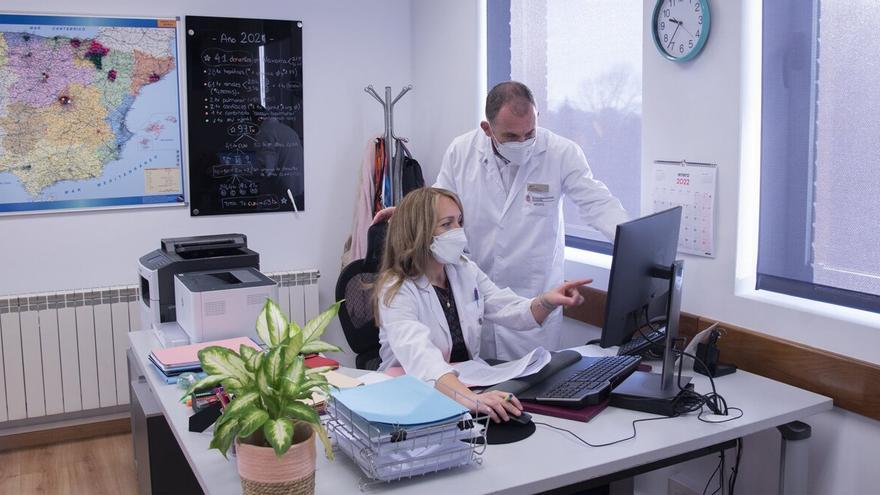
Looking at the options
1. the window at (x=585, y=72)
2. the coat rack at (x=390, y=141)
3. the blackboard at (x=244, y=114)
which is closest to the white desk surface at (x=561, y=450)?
the window at (x=585, y=72)

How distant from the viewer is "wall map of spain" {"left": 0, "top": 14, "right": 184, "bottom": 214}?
147 inches

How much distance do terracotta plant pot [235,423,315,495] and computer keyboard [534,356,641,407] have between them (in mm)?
728

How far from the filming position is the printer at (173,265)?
9.62ft

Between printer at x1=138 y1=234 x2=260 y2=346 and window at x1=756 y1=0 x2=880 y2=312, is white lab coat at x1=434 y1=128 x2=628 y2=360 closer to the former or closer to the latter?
window at x1=756 y1=0 x2=880 y2=312

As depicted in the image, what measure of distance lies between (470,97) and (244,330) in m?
1.80

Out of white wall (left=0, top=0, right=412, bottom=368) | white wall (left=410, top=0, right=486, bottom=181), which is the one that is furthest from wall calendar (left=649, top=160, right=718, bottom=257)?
white wall (left=0, top=0, right=412, bottom=368)

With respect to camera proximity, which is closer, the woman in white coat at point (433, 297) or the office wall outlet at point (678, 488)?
the woman in white coat at point (433, 297)

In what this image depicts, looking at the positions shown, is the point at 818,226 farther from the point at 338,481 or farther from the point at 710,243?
the point at 338,481

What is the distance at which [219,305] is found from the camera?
2.65 meters

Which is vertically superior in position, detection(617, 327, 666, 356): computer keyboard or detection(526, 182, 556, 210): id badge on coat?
detection(526, 182, 556, 210): id badge on coat

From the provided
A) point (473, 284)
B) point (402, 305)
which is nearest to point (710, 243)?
point (473, 284)

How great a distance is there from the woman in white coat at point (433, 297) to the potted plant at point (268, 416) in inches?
25.8

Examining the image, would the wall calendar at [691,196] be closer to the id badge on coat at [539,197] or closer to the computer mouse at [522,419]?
the id badge on coat at [539,197]

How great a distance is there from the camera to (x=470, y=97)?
13.0ft
